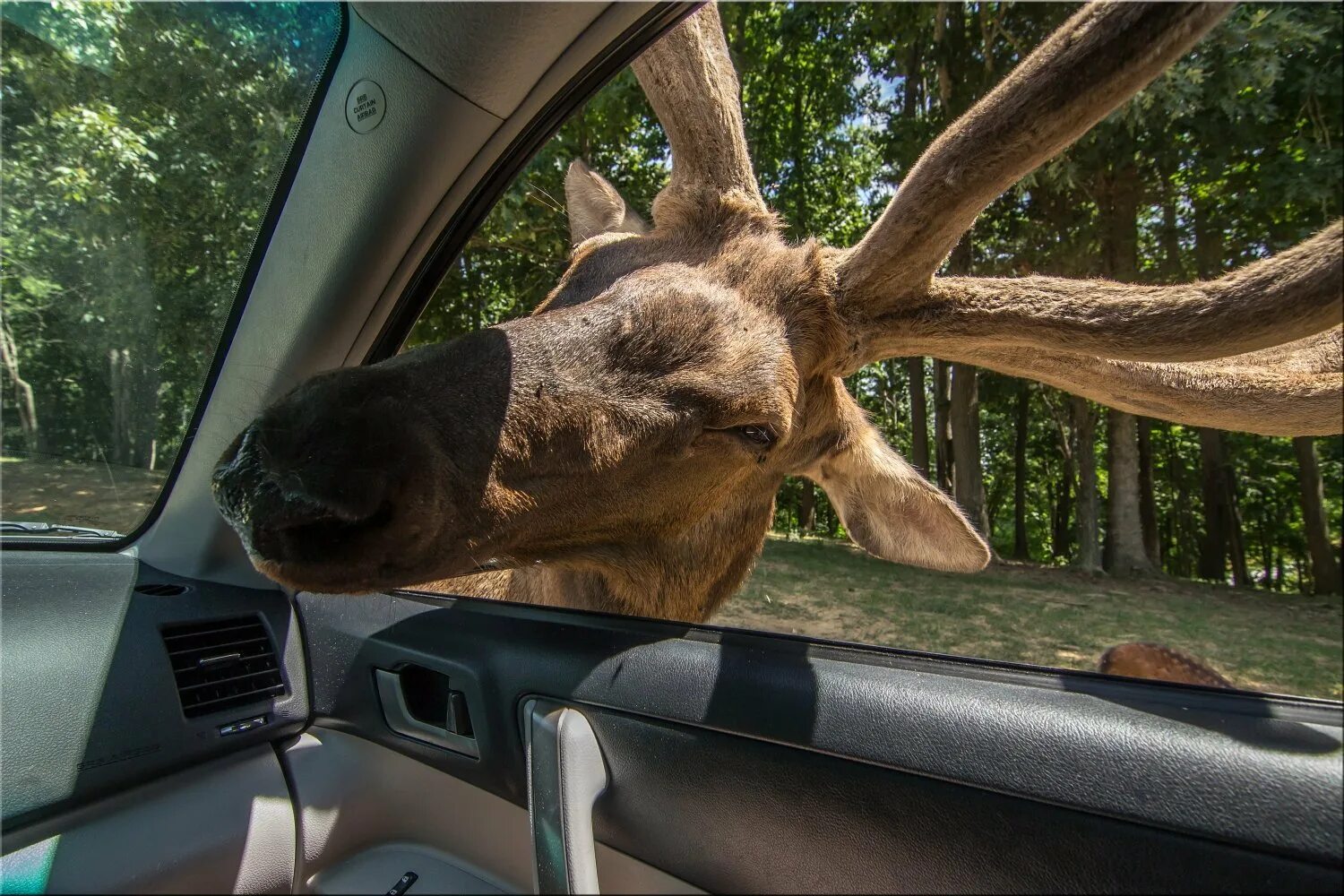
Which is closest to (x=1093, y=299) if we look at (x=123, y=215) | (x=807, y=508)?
(x=807, y=508)

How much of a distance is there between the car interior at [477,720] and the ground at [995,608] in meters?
0.21

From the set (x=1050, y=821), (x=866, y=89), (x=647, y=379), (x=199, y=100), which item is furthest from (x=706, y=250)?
(x=1050, y=821)

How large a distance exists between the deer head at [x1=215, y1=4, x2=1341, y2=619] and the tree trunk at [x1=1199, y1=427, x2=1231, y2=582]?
29.5 inches

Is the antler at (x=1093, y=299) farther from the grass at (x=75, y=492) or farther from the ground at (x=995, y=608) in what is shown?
the grass at (x=75, y=492)

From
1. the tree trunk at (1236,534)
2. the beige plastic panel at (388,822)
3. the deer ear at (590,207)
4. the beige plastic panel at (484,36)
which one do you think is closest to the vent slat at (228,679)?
the beige plastic panel at (388,822)

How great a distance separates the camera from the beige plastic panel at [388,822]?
236 cm

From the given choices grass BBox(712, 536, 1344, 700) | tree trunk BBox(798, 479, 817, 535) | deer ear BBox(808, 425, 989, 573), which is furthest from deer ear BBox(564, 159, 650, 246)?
grass BBox(712, 536, 1344, 700)

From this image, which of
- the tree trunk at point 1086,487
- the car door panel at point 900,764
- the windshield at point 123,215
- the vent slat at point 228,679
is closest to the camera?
the car door panel at point 900,764

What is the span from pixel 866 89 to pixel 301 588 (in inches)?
108

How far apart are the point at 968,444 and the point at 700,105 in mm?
2242

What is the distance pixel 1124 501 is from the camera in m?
3.12

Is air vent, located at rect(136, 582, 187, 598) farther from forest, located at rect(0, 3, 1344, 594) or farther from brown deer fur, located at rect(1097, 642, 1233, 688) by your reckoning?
brown deer fur, located at rect(1097, 642, 1233, 688)

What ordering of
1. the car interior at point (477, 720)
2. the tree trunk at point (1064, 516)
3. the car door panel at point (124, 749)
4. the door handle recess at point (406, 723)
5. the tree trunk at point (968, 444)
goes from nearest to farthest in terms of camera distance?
the car interior at point (477, 720) < the car door panel at point (124, 749) < the door handle recess at point (406, 723) < the tree trunk at point (1064, 516) < the tree trunk at point (968, 444)

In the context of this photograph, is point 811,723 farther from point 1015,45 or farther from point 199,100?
point 199,100
